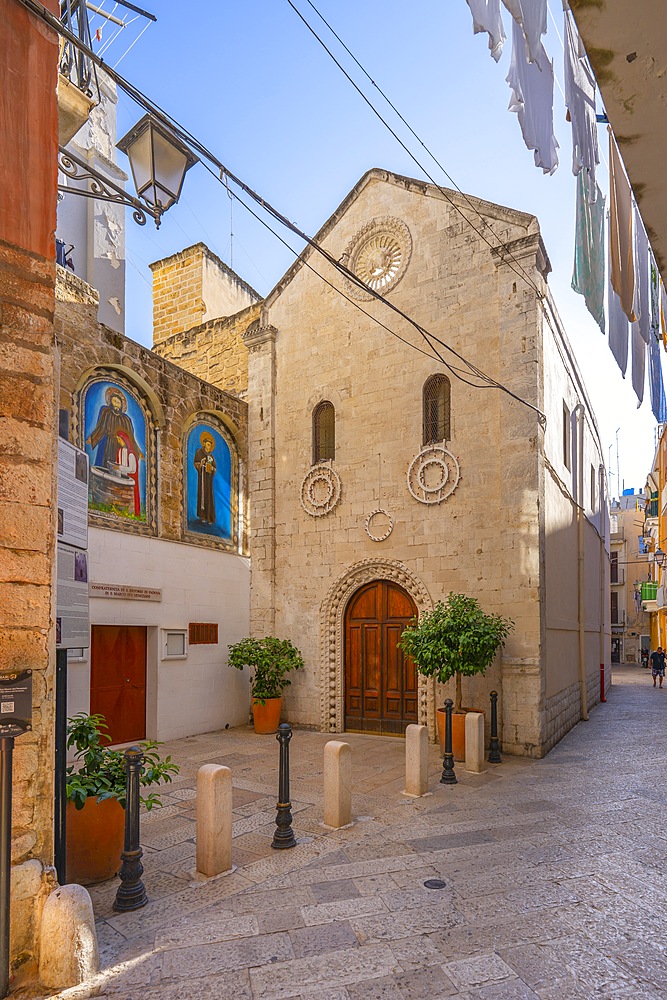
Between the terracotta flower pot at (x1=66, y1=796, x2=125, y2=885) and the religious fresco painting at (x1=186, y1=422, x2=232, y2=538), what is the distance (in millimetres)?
7211

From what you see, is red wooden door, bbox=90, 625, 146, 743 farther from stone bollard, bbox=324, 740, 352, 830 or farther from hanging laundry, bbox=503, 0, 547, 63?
hanging laundry, bbox=503, 0, 547, 63

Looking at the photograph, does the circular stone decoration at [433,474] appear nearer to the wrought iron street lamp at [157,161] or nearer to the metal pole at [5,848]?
the wrought iron street lamp at [157,161]

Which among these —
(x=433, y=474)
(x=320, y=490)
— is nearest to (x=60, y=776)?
(x=433, y=474)

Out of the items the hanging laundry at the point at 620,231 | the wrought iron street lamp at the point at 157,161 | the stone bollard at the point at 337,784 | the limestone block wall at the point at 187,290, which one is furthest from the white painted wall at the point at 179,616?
the hanging laundry at the point at 620,231

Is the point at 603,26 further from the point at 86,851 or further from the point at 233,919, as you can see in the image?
the point at 86,851

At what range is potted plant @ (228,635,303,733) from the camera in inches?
479

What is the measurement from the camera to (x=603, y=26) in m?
1.66

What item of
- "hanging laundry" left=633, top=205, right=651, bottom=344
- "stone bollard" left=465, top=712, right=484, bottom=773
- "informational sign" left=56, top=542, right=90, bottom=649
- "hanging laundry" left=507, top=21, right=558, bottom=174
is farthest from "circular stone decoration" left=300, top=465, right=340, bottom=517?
"hanging laundry" left=507, top=21, right=558, bottom=174

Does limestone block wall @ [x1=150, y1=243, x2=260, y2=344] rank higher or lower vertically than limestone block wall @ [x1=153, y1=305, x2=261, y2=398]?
higher

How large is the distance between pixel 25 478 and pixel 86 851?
300 centimetres

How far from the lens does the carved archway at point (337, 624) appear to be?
11945 mm

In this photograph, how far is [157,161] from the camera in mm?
5719

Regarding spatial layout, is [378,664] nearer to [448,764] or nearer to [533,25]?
[448,764]

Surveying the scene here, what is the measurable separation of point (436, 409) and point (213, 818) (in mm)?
8178
